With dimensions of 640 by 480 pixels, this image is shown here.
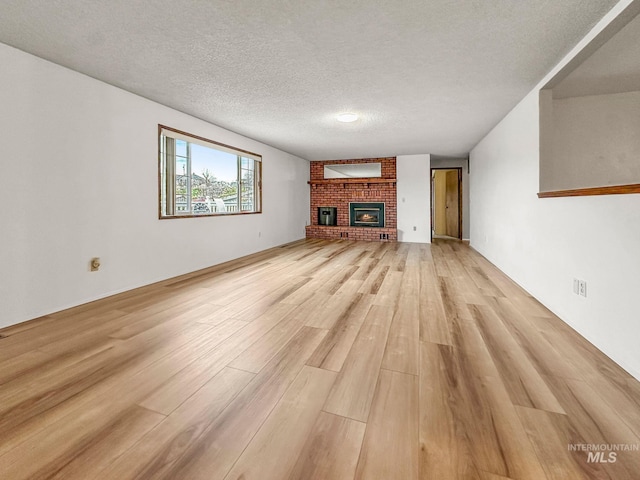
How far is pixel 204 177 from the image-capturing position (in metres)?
4.59

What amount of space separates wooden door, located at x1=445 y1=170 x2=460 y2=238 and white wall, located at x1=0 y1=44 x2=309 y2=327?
6598 mm

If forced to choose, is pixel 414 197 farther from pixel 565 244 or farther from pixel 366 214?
pixel 565 244

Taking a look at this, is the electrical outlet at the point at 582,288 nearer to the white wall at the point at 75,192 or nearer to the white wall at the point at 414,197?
the white wall at the point at 75,192

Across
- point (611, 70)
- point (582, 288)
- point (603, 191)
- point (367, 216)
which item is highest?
point (611, 70)

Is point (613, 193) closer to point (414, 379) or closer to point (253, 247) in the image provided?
point (414, 379)

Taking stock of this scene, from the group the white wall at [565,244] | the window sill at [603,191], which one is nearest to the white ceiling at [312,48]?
the white wall at [565,244]

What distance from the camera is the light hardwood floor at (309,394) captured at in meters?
1.02

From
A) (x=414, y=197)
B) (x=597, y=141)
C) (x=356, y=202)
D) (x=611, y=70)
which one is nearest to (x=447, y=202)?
(x=414, y=197)

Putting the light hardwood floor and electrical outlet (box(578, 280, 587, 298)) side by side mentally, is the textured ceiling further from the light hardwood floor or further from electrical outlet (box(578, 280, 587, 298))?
the light hardwood floor

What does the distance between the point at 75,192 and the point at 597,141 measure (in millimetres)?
5111

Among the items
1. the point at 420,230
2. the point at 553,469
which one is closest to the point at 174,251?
the point at 553,469

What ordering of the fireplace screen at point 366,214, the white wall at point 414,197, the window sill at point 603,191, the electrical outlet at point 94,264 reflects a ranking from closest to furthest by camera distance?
the window sill at point 603,191 < the electrical outlet at point 94,264 < the white wall at point 414,197 < the fireplace screen at point 366,214

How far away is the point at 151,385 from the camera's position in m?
1.47

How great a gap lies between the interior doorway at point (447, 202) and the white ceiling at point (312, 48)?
4.23 m
